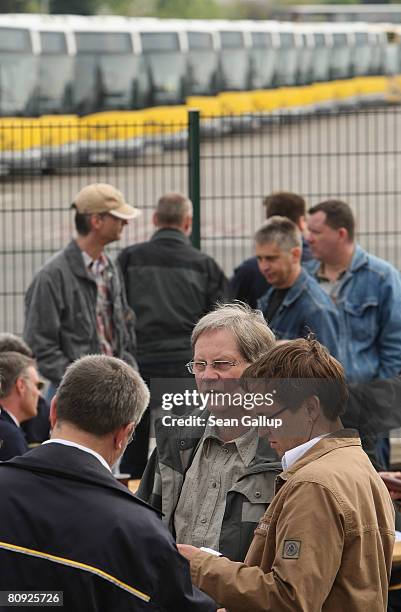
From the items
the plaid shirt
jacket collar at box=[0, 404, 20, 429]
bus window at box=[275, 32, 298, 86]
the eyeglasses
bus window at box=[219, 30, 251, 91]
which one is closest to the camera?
the eyeglasses

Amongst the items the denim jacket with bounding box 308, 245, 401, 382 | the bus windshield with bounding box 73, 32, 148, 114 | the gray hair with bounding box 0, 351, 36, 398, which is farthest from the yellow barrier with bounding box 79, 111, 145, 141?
the bus windshield with bounding box 73, 32, 148, 114

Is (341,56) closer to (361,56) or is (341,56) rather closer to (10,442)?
(361,56)

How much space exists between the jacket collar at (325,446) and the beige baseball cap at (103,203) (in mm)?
4082

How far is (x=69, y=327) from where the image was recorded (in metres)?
7.75

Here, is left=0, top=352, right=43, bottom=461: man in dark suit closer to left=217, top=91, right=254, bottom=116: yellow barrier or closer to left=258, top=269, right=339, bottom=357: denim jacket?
left=258, top=269, right=339, bottom=357: denim jacket

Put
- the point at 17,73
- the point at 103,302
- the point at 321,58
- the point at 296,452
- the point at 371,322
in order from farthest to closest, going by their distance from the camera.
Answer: the point at 321,58 < the point at 17,73 < the point at 103,302 < the point at 371,322 < the point at 296,452

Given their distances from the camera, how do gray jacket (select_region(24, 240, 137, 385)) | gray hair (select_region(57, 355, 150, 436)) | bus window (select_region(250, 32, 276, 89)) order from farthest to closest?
1. bus window (select_region(250, 32, 276, 89))
2. gray jacket (select_region(24, 240, 137, 385))
3. gray hair (select_region(57, 355, 150, 436))

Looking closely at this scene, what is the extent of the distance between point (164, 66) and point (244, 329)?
96.7 ft

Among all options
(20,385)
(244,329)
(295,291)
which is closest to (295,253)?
(295,291)

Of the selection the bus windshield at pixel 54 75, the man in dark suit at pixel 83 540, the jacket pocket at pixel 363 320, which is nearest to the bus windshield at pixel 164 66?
the bus windshield at pixel 54 75

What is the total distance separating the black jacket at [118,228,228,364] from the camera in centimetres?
836

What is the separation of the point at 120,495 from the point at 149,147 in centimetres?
903

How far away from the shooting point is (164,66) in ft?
110

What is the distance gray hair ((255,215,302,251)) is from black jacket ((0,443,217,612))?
12.8 feet
